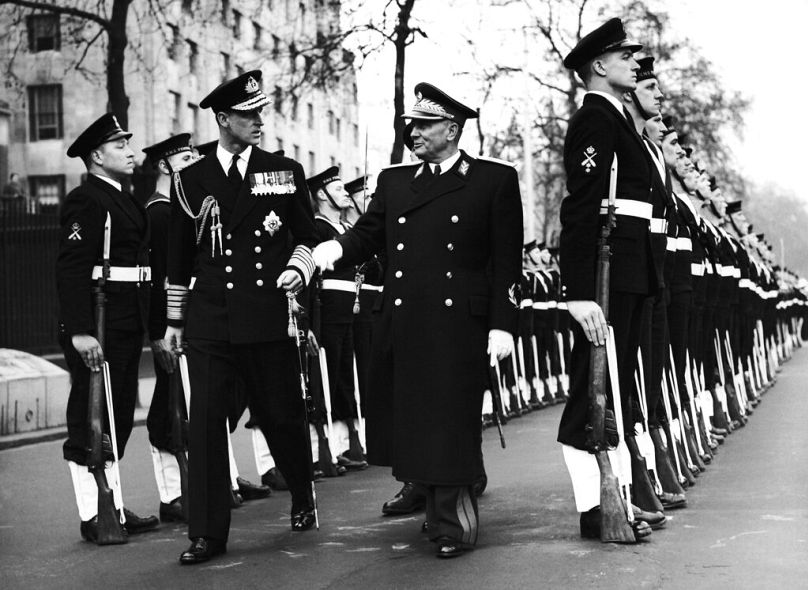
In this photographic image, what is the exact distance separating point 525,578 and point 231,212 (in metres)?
2.55

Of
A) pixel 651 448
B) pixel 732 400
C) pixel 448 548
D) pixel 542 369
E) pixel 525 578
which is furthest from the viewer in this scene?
pixel 542 369

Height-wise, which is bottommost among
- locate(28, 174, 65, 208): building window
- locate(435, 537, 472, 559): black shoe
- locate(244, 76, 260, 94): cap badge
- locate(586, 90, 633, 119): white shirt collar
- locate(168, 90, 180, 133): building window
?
locate(435, 537, 472, 559): black shoe

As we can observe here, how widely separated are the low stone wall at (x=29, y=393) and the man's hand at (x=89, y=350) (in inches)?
262

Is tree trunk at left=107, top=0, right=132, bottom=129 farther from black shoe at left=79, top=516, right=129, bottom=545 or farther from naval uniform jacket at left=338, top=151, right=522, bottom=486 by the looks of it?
naval uniform jacket at left=338, top=151, right=522, bottom=486

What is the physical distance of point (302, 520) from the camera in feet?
25.5

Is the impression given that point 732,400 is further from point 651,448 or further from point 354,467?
point 651,448

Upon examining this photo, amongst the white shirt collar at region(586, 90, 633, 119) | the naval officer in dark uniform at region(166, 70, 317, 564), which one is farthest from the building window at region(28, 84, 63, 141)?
the white shirt collar at region(586, 90, 633, 119)

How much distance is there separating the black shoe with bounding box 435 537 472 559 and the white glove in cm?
147

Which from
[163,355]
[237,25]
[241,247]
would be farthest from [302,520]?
[237,25]

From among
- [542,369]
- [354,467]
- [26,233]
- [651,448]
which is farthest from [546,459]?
[26,233]

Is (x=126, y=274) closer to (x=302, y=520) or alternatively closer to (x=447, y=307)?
(x=302, y=520)

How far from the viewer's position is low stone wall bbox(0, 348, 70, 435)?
1428 cm

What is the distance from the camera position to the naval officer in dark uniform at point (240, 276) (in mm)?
7262

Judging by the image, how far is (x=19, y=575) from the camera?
6875mm
